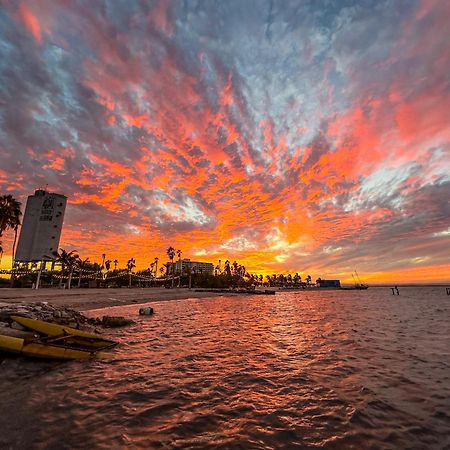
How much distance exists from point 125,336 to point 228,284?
165223 mm

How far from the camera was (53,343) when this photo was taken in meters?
11.8

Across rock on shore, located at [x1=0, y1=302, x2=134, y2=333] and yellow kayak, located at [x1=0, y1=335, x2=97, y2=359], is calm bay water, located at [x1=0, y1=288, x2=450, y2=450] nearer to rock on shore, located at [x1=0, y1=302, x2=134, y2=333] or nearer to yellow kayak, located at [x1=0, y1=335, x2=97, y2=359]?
yellow kayak, located at [x1=0, y1=335, x2=97, y2=359]

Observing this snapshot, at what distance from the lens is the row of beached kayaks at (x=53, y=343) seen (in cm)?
1086

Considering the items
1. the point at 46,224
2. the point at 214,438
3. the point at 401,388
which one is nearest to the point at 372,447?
the point at 214,438

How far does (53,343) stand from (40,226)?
137254 millimetres

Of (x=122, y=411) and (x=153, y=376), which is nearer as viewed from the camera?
(x=122, y=411)

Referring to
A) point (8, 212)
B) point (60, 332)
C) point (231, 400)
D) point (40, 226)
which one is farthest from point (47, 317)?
point (40, 226)

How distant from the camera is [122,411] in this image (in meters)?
6.91

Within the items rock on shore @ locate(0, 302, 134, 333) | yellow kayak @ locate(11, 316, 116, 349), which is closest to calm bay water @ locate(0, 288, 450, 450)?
yellow kayak @ locate(11, 316, 116, 349)

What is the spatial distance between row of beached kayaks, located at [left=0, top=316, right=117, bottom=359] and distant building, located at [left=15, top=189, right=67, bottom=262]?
127345mm

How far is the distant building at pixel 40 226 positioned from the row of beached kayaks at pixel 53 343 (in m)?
127

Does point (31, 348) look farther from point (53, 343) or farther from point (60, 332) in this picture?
point (60, 332)

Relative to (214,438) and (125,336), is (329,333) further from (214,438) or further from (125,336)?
(214,438)

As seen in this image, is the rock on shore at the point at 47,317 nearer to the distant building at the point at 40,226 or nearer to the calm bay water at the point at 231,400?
the calm bay water at the point at 231,400
